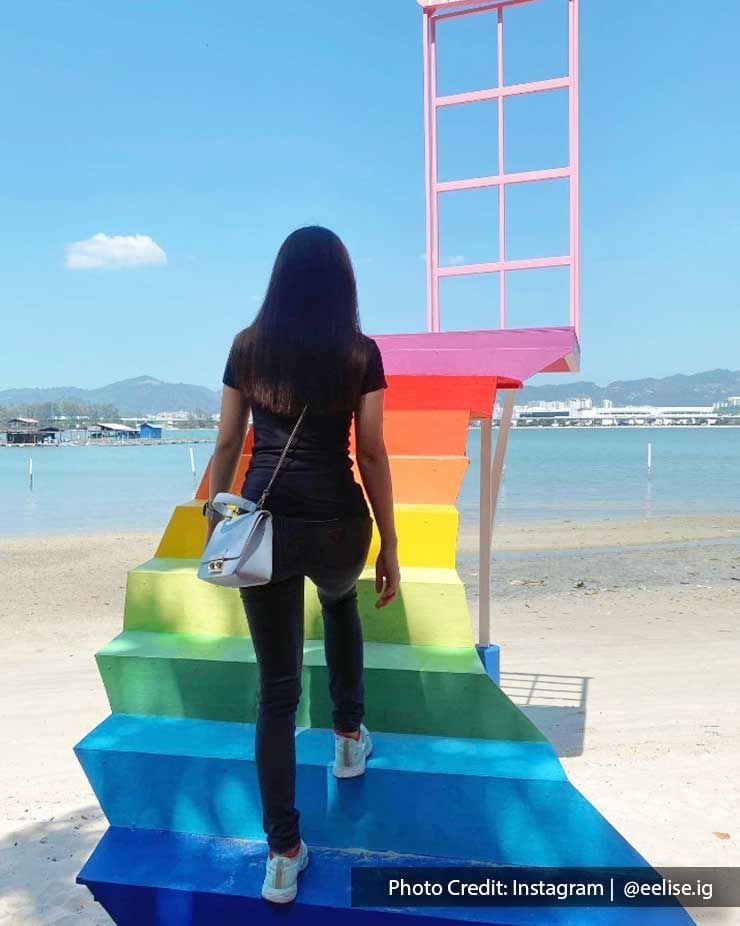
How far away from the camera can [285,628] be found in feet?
6.34

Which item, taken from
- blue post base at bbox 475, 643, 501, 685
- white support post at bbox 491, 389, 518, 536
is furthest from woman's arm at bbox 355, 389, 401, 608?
blue post base at bbox 475, 643, 501, 685

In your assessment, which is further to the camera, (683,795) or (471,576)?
(471,576)

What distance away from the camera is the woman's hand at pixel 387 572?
214 cm

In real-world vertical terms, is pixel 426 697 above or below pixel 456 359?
below

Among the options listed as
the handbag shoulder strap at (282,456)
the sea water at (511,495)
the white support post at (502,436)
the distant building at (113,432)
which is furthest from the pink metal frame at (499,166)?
the distant building at (113,432)

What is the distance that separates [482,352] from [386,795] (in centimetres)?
207

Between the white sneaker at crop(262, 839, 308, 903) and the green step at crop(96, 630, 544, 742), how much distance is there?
48 cm

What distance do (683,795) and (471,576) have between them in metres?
7.39

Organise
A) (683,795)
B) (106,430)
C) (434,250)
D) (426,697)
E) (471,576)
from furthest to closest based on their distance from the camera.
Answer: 1. (106,430)
2. (471,576)
3. (434,250)
4. (683,795)
5. (426,697)

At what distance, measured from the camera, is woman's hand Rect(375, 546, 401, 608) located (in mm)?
2139

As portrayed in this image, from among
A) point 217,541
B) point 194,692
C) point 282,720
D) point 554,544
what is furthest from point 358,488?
point 554,544

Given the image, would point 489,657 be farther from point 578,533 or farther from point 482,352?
point 578,533

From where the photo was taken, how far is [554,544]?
45.9ft

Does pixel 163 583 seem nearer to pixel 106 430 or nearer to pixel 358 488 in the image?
pixel 358 488
